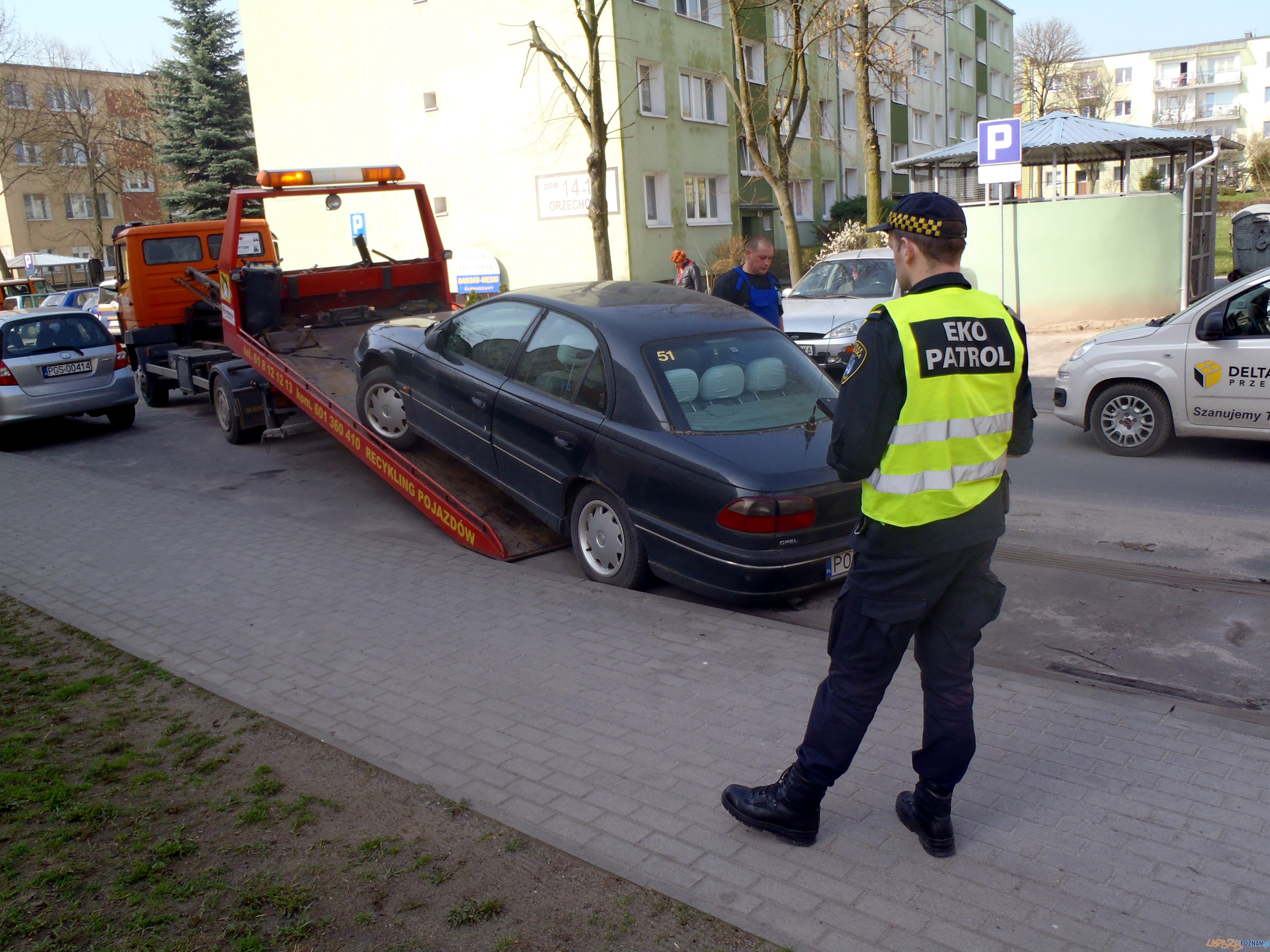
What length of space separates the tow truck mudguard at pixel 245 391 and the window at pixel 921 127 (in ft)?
Answer: 128

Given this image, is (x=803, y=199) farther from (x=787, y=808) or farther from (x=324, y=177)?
(x=787, y=808)

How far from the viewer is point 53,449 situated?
12.1m

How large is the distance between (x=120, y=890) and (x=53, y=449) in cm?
1061

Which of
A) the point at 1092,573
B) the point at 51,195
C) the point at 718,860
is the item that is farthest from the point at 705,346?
the point at 51,195

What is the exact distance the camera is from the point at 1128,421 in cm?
898

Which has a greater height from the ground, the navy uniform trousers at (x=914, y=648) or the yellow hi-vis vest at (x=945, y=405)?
the yellow hi-vis vest at (x=945, y=405)

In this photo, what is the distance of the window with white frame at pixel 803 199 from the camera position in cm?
3600

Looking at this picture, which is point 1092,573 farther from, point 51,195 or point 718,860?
point 51,195

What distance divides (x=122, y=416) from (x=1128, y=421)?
11.4 meters

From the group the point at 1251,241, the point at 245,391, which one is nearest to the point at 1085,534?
the point at 245,391

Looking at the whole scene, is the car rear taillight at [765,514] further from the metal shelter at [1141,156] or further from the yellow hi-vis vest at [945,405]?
the metal shelter at [1141,156]

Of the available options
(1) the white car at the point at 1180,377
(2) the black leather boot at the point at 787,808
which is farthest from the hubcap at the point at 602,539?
(1) the white car at the point at 1180,377

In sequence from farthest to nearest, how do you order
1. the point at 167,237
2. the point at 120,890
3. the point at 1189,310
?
1. the point at 167,237
2. the point at 1189,310
3. the point at 120,890

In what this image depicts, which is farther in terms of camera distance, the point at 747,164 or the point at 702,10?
the point at 747,164
